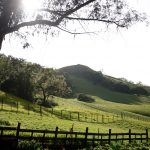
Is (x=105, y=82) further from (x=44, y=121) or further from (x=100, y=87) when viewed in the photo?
(x=44, y=121)

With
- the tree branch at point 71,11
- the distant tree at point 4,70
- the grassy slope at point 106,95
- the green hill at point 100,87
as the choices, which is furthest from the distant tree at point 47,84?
the tree branch at point 71,11

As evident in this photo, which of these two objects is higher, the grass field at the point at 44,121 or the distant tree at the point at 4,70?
the distant tree at the point at 4,70

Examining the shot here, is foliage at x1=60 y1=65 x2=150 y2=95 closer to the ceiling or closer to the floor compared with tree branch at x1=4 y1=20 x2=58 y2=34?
closer to the ceiling

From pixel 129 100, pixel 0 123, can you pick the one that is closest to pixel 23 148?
pixel 0 123

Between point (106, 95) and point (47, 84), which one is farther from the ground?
point (47, 84)

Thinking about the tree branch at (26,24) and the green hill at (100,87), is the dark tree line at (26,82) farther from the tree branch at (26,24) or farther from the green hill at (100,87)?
the tree branch at (26,24)

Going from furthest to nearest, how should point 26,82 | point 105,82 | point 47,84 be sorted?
point 105,82, point 47,84, point 26,82

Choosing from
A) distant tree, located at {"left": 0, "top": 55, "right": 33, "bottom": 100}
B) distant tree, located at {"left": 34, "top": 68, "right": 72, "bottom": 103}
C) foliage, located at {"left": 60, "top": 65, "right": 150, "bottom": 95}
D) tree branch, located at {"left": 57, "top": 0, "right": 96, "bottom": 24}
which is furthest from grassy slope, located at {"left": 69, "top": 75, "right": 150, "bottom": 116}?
tree branch, located at {"left": 57, "top": 0, "right": 96, "bottom": 24}

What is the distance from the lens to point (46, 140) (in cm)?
2381

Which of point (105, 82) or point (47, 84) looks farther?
point (105, 82)

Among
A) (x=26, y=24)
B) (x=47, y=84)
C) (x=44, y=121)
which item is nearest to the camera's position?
(x=26, y=24)

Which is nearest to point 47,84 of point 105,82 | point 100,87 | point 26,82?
point 26,82

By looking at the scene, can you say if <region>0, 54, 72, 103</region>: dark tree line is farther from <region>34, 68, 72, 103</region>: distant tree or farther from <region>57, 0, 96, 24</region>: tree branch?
<region>57, 0, 96, 24</region>: tree branch

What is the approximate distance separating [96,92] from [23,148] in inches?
5777
